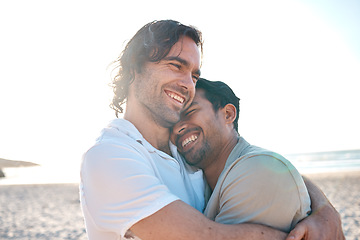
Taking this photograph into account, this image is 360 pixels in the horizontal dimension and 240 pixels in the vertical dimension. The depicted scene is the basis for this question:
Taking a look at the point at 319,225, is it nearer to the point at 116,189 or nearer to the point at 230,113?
the point at 116,189

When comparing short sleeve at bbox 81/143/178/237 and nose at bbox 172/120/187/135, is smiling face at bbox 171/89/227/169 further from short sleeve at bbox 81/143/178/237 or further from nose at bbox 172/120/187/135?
short sleeve at bbox 81/143/178/237

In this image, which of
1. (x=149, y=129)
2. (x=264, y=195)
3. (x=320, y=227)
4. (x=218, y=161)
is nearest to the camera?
(x=264, y=195)

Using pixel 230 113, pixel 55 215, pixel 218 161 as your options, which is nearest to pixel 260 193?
pixel 218 161

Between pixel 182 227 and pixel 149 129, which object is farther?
pixel 149 129

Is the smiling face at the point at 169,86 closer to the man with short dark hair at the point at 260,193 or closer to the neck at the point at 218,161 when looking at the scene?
the neck at the point at 218,161

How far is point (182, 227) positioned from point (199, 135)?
1.48 metres

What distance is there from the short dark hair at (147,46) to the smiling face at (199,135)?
0.59 meters

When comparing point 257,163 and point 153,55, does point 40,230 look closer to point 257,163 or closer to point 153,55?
point 153,55

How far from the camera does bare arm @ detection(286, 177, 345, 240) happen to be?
171 cm

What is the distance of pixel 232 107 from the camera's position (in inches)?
124

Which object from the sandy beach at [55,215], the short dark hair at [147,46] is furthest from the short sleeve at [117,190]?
the sandy beach at [55,215]

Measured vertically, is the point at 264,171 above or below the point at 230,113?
above

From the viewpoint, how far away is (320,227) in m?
1.84

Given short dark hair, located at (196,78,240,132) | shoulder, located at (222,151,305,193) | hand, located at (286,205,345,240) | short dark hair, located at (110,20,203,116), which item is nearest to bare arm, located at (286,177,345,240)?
hand, located at (286,205,345,240)
